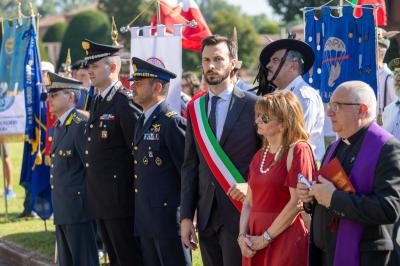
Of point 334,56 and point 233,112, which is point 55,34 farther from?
point 233,112

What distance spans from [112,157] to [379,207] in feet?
9.91

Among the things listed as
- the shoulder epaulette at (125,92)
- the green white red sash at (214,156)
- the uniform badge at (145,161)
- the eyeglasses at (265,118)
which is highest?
the shoulder epaulette at (125,92)

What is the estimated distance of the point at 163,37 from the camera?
310 inches

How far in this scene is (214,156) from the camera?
5344 mm

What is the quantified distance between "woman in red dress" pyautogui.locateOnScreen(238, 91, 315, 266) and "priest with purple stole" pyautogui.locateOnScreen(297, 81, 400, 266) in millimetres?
241

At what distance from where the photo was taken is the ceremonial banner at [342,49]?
705 centimetres

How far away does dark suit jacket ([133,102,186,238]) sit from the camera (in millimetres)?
6062

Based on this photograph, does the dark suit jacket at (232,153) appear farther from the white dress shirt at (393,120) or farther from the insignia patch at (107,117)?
the insignia patch at (107,117)

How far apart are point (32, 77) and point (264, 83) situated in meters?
5.21

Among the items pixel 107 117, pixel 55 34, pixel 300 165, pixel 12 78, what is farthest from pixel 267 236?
pixel 55 34

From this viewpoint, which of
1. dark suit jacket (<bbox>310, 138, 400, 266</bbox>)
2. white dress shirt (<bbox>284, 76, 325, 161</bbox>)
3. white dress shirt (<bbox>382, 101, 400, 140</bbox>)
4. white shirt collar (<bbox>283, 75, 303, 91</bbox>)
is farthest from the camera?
white dress shirt (<bbox>382, 101, 400, 140</bbox>)

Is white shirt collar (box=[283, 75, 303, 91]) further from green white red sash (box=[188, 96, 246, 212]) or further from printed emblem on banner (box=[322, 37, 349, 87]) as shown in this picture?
printed emblem on banner (box=[322, 37, 349, 87])

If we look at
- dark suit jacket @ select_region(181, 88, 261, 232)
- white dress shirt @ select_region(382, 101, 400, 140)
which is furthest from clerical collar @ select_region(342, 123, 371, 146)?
white dress shirt @ select_region(382, 101, 400, 140)

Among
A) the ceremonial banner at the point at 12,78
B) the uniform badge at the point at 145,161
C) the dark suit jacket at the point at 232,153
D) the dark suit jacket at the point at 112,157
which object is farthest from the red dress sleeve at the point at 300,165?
the ceremonial banner at the point at 12,78
